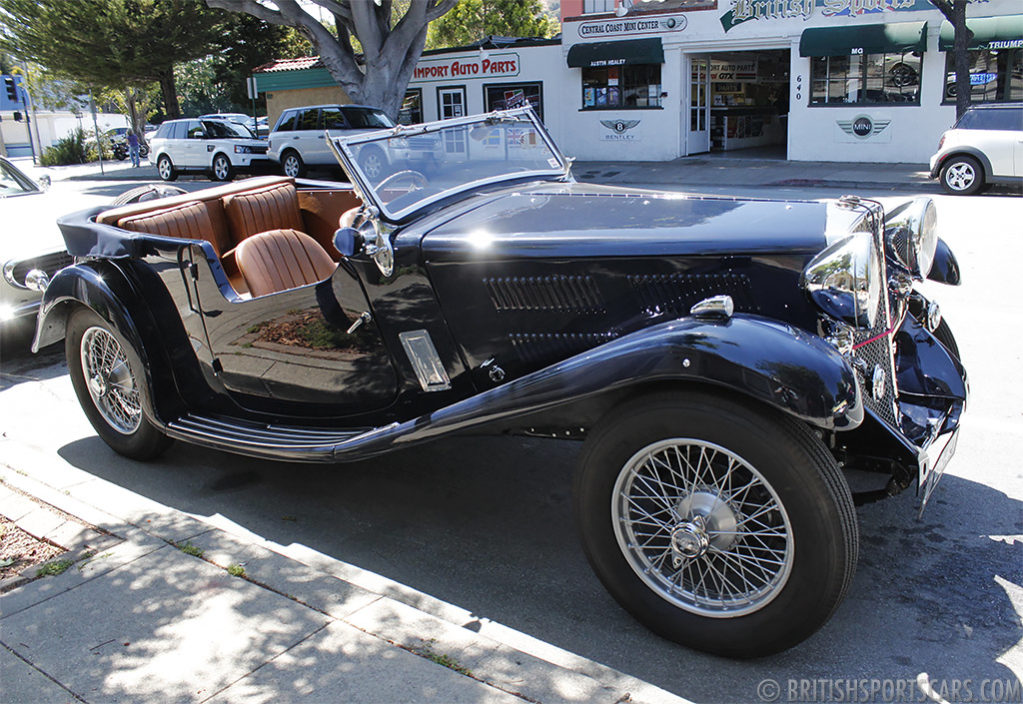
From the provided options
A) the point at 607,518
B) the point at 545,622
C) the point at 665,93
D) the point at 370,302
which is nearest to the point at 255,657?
the point at 545,622

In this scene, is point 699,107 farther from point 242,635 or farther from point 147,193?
point 242,635

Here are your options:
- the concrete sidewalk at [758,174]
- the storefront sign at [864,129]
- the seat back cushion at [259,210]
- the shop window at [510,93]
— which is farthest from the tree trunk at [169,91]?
the seat back cushion at [259,210]

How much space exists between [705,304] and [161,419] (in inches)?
109

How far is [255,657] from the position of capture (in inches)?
105

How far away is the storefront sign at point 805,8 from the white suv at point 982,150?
198 inches

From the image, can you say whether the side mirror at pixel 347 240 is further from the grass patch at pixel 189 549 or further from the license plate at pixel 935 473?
the license plate at pixel 935 473

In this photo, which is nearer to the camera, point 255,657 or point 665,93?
point 255,657

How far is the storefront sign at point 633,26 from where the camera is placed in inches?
800

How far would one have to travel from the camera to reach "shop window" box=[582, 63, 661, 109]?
69.7 ft

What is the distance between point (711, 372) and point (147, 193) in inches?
167

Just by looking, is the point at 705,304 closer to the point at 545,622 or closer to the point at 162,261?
the point at 545,622

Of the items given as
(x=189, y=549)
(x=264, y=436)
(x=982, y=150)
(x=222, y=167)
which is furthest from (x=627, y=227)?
(x=222, y=167)

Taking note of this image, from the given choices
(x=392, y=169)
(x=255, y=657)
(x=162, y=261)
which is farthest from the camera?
(x=162, y=261)

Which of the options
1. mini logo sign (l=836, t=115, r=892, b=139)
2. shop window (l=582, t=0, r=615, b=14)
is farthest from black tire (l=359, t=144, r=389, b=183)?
shop window (l=582, t=0, r=615, b=14)
